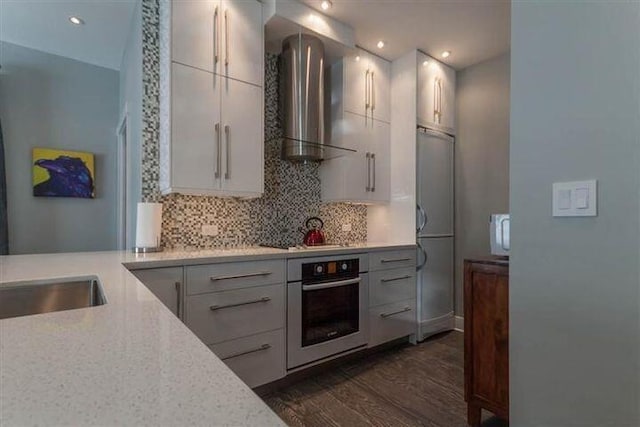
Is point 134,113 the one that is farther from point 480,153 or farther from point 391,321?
point 480,153

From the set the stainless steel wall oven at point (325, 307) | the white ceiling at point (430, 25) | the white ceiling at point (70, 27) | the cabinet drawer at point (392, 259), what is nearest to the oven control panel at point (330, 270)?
the stainless steel wall oven at point (325, 307)

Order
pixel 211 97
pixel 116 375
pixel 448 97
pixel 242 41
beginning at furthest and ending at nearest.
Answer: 1. pixel 448 97
2. pixel 242 41
3. pixel 211 97
4. pixel 116 375

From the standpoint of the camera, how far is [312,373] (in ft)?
7.69

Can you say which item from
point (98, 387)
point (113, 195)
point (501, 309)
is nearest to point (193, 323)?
point (98, 387)

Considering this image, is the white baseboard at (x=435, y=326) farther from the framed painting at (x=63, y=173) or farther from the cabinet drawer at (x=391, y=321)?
the framed painting at (x=63, y=173)

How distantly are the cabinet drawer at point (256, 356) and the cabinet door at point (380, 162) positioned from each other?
5.41 feet

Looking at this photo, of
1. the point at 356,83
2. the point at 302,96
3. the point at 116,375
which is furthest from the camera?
the point at 356,83

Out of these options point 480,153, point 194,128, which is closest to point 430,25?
point 480,153

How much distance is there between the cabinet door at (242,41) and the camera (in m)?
2.16

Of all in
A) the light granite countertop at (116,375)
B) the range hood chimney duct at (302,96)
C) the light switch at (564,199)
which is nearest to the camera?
the light granite countertop at (116,375)

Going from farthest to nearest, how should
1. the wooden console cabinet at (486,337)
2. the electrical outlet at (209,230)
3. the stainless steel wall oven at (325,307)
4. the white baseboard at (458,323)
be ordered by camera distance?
the white baseboard at (458,323) < the electrical outlet at (209,230) < the stainless steel wall oven at (325,307) < the wooden console cabinet at (486,337)

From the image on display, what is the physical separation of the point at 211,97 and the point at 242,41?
486mm

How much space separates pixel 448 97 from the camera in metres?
3.40

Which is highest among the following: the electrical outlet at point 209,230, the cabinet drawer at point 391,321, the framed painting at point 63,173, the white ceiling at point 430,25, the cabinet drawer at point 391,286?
the white ceiling at point 430,25
